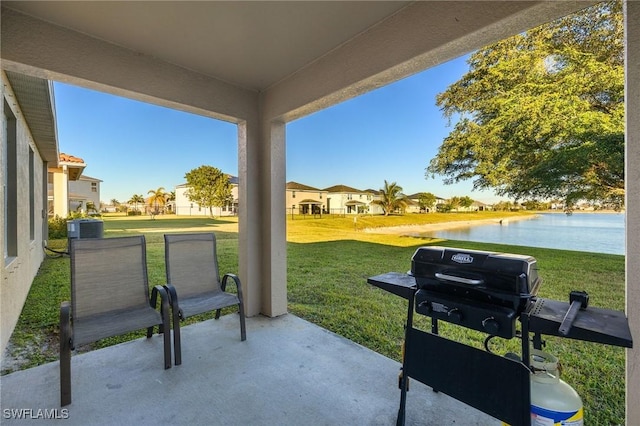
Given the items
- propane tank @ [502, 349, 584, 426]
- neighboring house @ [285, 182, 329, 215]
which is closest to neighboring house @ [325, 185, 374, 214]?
neighboring house @ [285, 182, 329, 215]

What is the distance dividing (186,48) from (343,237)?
7421 millimetres

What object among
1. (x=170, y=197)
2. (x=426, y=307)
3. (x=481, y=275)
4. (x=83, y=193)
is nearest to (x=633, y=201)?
(x=481, y=275)

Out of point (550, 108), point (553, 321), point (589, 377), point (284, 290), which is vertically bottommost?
point (589, 377)

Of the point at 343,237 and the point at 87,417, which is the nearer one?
the point at 87,417

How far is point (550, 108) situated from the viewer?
542cm

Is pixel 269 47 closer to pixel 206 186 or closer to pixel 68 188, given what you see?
pixel 206 186

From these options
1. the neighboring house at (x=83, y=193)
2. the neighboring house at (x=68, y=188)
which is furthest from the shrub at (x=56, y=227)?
the neighboring house at (x=83, y=193)

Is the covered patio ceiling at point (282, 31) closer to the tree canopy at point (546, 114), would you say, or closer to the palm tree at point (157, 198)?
the tree canopy at point (546, 114)

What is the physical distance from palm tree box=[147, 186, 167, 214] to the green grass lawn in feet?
2.33

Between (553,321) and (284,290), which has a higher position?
(553,321)

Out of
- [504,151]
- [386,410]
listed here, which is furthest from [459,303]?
[504,151]

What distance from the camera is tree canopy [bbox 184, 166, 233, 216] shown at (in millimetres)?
10115

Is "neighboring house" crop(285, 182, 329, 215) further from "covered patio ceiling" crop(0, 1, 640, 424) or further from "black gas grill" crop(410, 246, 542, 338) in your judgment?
"black gas grill" crop(410, 246, 542, 338)

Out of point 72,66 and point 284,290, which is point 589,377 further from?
point 72,66
